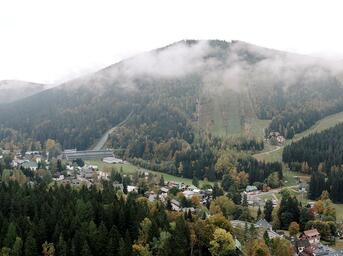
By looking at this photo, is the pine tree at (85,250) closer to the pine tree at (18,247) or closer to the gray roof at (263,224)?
the pine tree at (18,247)

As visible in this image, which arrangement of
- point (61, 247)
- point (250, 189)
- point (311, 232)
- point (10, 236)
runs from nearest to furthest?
A: point (61, 247) → point (10, 236) → point (311, 232) → point (250, 189)

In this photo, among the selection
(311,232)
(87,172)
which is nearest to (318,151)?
(87,172)

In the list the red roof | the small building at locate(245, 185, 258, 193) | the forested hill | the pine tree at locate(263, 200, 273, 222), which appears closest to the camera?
the red roof

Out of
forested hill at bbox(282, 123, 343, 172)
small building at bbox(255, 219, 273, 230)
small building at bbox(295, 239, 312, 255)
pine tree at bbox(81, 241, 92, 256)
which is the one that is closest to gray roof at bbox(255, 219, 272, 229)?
small building at bbox(255, 219, 273, 230)

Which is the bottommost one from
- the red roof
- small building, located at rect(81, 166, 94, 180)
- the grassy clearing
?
the grassy clearing

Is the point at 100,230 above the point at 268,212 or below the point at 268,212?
above

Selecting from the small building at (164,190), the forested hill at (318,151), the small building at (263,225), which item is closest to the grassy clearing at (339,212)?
the small building at (263,225)

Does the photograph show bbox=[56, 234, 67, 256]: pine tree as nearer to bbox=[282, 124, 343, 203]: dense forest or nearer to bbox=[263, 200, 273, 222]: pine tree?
bbox=[263, 200, 273, 222]: pine tree

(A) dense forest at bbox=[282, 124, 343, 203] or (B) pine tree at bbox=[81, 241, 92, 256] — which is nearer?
(B) pine tree at bbox=[81, 241, 92, 256]

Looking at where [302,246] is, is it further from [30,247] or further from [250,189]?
[250,189]

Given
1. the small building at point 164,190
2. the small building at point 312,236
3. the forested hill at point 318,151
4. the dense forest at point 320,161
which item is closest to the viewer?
the small building at point 312,236

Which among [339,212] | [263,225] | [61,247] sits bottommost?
[339,212]

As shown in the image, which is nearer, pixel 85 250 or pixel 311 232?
pixel 85 250
